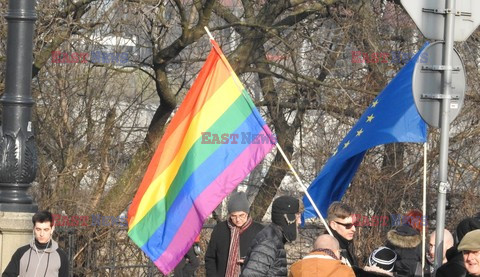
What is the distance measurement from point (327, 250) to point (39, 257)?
2935 mm

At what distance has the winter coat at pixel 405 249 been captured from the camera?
348 inches

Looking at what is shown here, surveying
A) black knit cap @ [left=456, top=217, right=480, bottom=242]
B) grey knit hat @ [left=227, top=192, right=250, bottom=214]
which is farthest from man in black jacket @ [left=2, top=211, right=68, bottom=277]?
black knit cap @ [left=456, top=217, right=480, bottom=242]

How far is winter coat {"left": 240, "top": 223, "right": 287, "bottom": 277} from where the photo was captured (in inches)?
300

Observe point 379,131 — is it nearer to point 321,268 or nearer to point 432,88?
point 432,88

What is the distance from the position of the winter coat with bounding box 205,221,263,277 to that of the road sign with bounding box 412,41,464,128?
9.58 ft

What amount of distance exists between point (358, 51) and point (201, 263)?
10.9ft

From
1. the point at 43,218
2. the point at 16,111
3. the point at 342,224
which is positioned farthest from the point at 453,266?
the point at 16,111

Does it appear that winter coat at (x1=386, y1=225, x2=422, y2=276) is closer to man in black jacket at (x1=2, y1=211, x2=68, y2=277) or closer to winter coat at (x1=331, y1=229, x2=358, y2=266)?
winter coat at (x1=331, y1=229, x2=358, y2=266)

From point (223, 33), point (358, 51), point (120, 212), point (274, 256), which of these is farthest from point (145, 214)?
point (223, 33)

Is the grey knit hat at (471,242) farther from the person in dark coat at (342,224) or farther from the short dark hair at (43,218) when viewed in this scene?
the short dark hair at (43,218)

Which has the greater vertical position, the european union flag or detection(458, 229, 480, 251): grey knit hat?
the european union flag

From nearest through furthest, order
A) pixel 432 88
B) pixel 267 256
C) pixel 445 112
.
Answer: pixel 445 112
pixel 432 88
pixel 267 256

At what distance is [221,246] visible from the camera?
398 inches

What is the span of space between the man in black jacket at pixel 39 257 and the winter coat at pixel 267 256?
1.99 meters
